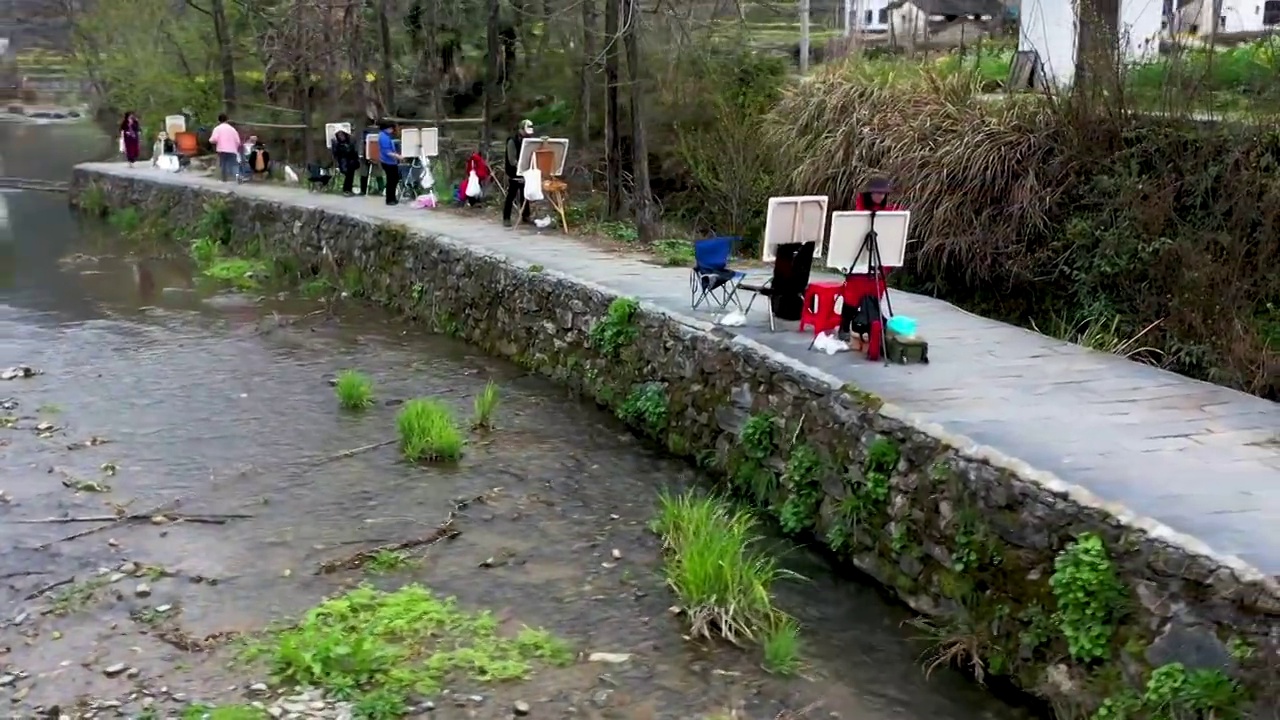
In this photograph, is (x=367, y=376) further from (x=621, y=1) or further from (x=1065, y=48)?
(x=1065, y=48)

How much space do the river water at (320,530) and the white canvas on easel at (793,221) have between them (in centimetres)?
202

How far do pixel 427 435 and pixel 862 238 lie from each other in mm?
3748

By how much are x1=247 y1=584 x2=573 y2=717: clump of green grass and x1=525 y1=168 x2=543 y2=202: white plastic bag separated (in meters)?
A: 9.23

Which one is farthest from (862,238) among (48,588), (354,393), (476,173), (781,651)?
(476,173)

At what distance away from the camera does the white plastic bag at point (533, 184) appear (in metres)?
15.1

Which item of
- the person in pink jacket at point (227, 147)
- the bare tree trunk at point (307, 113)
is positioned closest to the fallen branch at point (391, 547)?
the person in pink jacket at point (227, 147)

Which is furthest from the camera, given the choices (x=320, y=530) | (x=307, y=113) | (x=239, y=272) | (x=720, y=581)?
(x=307, y=113)

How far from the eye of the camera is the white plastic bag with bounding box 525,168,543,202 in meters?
15.1

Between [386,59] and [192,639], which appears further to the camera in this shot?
[386,59]

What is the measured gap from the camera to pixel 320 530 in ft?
25.3

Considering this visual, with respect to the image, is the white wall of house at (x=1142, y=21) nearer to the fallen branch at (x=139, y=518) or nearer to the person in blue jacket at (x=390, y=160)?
the fallen branch at (x=139, y=518)

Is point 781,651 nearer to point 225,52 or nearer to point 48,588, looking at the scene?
point 48,588

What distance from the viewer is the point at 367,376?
11.9 m

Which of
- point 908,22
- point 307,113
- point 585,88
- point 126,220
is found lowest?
point 126,220
